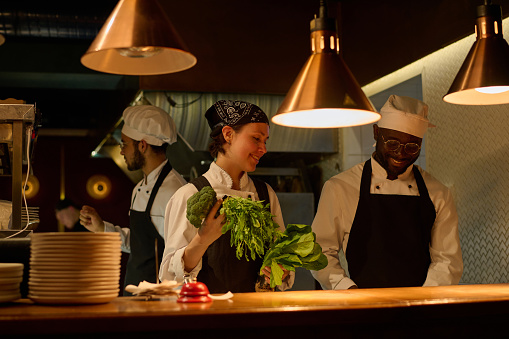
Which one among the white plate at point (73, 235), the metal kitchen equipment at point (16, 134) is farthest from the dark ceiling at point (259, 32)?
the white plate at point (73, 235)

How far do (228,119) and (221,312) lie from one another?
1.35m

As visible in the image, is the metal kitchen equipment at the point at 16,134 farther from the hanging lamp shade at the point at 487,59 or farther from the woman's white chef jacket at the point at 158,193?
the hanging lamp shade at the point at 487,59

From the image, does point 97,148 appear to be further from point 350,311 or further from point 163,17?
point 350,311

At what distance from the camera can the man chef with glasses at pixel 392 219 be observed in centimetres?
322

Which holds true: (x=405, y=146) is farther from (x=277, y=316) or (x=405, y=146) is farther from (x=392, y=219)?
(x=277, y=316)

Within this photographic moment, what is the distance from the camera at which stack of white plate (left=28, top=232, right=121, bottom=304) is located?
5.87 ft

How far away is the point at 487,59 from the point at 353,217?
1.14 m

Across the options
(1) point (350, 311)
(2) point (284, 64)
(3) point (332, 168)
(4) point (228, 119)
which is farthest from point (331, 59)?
(3) point (332, 168)

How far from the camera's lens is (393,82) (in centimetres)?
461

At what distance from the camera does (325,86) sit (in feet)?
7.50

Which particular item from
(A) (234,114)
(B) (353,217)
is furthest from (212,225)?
(B) (353,217)

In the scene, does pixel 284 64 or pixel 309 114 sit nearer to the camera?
pixel 309 114

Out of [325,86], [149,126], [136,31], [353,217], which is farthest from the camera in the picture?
[149,126]

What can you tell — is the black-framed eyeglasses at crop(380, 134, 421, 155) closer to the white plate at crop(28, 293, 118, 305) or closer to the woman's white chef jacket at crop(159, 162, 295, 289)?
the woman's white chef jacket at crop(159, 162, 295, 289)
